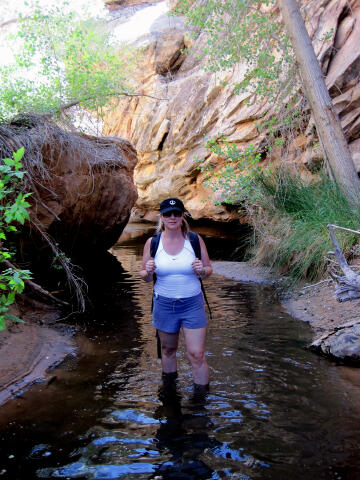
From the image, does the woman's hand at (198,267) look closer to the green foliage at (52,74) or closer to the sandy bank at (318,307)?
the sandy bank at (318,307)

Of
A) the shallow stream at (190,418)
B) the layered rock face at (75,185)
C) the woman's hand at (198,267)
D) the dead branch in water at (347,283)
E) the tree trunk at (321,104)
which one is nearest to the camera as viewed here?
the shallow stream at (190,418)

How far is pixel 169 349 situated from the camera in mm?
4504

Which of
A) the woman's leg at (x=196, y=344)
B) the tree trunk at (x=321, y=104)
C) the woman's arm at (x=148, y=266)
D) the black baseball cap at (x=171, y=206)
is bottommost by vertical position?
the woman's leg at (x=196, y=344)

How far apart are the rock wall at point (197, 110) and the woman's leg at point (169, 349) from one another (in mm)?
7674

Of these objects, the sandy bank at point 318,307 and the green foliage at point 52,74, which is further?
the green foliage at point 52,74

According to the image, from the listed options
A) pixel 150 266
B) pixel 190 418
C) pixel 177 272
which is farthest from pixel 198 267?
pixel 190 418

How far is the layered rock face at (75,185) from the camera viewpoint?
8.28 meters

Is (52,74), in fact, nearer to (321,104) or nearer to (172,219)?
(321,104)

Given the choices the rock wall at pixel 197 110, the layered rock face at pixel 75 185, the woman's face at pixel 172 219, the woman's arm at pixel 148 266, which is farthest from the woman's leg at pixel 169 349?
the rock wall at pixel 197 110

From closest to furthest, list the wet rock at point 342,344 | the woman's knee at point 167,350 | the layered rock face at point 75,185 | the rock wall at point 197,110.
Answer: the woman's knee at point 167,350
the wet rock at point 342,344
the layered rock face at point 75,185
the rock wall at point 197,110

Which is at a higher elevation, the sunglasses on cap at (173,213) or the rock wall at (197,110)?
the rock wall at (197,110)

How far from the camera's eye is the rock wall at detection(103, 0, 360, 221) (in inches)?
461

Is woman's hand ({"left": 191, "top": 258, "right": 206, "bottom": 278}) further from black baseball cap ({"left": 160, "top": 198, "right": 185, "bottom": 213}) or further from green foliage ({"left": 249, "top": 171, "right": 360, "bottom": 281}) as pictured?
green foliage ({"left": 249, "top": 171, "right": 360, "bottom": 281})

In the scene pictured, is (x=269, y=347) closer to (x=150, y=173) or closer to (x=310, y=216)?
(x=310, y=216)
